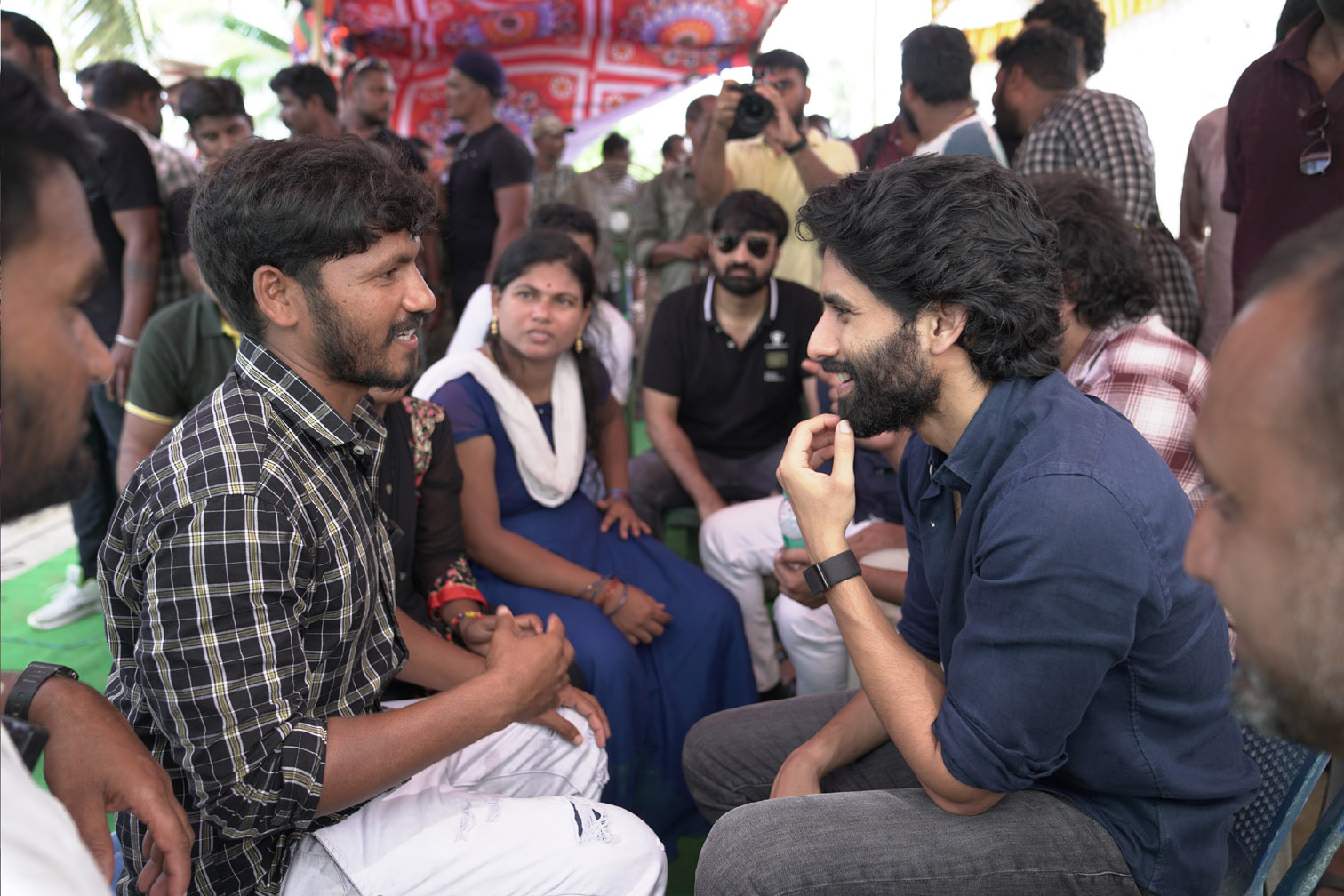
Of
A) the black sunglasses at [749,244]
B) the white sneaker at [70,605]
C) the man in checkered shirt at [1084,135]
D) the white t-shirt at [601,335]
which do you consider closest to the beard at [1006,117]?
the man in checkered shirt at [1084,135]

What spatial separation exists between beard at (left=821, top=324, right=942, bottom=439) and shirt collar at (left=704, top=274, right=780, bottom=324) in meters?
1.94

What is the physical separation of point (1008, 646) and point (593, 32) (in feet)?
27.3

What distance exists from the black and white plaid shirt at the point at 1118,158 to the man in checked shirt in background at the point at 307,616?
211 centimetres

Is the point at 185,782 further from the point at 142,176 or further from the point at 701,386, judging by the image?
the point at 142,176

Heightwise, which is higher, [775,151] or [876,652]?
[775,151]

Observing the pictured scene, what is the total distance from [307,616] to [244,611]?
14cm

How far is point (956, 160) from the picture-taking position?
4.58 feet

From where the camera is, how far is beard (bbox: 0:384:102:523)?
0.79m

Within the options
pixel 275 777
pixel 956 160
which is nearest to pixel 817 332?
pixel 956 160

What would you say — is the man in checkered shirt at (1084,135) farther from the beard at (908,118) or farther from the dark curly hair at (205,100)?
the dark curly hair at (205,100)

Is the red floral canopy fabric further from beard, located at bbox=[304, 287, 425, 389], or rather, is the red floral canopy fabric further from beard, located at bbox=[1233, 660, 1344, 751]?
beard, located at bbox=[1233, 660, 1344, 751]

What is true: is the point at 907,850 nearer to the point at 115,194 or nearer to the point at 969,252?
the point at 969,252

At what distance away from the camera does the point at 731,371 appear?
11.0 feet

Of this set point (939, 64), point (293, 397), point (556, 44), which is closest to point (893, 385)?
point (293, 397)
